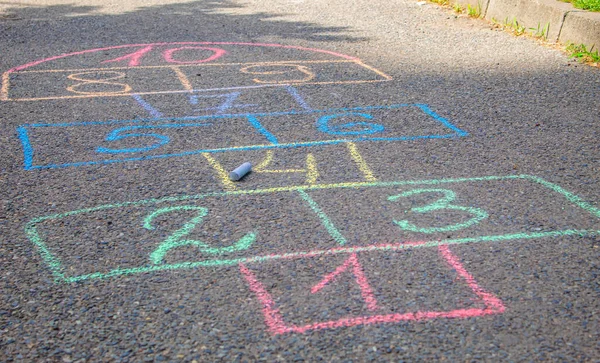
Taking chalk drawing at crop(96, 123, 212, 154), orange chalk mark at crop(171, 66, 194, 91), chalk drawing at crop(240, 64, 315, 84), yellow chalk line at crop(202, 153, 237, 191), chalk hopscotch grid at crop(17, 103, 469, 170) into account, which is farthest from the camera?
chalk drawing at crop(240, 64, 315, 84)

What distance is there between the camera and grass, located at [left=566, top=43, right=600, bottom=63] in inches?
256

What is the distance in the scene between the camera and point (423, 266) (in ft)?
9.70

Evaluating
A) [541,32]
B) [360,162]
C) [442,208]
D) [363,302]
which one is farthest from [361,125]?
[541,32]

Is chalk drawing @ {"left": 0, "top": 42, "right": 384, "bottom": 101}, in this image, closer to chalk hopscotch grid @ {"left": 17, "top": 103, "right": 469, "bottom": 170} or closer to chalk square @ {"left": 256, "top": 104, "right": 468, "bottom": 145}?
chalk hopscotch grid @ {"left": 17, "top": 103, "right": 469, "bottom": 170}

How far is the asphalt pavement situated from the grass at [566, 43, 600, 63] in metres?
0.16

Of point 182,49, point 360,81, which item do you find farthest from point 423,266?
point 182,49

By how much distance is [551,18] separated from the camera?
7273 millimetres

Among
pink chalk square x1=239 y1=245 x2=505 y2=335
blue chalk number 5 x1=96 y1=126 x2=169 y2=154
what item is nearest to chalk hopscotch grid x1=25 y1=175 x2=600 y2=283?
pink chalk square x1=239 y1=245 x2=505 y2=335

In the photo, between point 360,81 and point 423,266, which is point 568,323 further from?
point 360,81

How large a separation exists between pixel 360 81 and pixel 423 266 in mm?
3171

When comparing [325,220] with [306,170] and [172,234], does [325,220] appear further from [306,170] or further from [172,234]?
[172,234]

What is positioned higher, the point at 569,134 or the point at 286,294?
the point at 569,134

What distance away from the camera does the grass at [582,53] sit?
6.50 m

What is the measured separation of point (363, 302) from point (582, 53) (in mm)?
5071
